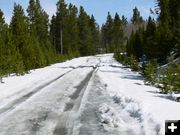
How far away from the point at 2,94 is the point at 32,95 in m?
1.48

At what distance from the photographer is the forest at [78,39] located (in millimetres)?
29192

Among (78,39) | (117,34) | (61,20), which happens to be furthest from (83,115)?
(117,34)

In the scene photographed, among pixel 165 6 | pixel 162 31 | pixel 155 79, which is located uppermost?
pixel 165 6

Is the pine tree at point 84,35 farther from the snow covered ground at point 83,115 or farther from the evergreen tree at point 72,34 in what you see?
the snow covered ground at point 83,115

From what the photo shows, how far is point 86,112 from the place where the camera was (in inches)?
441

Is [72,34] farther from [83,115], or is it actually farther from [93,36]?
[83,115]

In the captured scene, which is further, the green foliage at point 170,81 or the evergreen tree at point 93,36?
the evergreen tree at point 93,36

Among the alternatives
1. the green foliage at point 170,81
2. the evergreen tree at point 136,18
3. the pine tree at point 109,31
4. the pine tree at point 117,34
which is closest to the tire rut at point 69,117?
the green foliage at point 170,81

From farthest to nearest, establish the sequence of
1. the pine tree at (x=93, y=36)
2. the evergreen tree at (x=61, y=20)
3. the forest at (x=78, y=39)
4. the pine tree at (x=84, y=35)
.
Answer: the pine tree at (x=93, y=36) < the pine tree at (x=84, y=35) < the evergreen tree at (x=61, y=20) < the forest at (x=78, y=39)

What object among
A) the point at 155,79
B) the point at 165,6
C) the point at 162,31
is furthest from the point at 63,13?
the point at 155,79

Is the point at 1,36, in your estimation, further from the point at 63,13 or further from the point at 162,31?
the point at 63,13

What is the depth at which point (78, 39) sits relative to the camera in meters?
89.0

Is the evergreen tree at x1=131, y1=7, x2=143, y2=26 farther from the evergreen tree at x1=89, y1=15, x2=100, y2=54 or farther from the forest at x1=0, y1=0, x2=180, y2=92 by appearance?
the evergreen tree at x1=89, y1=15, x2=100, y2=54

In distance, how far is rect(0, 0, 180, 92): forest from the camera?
2919 centimetres
